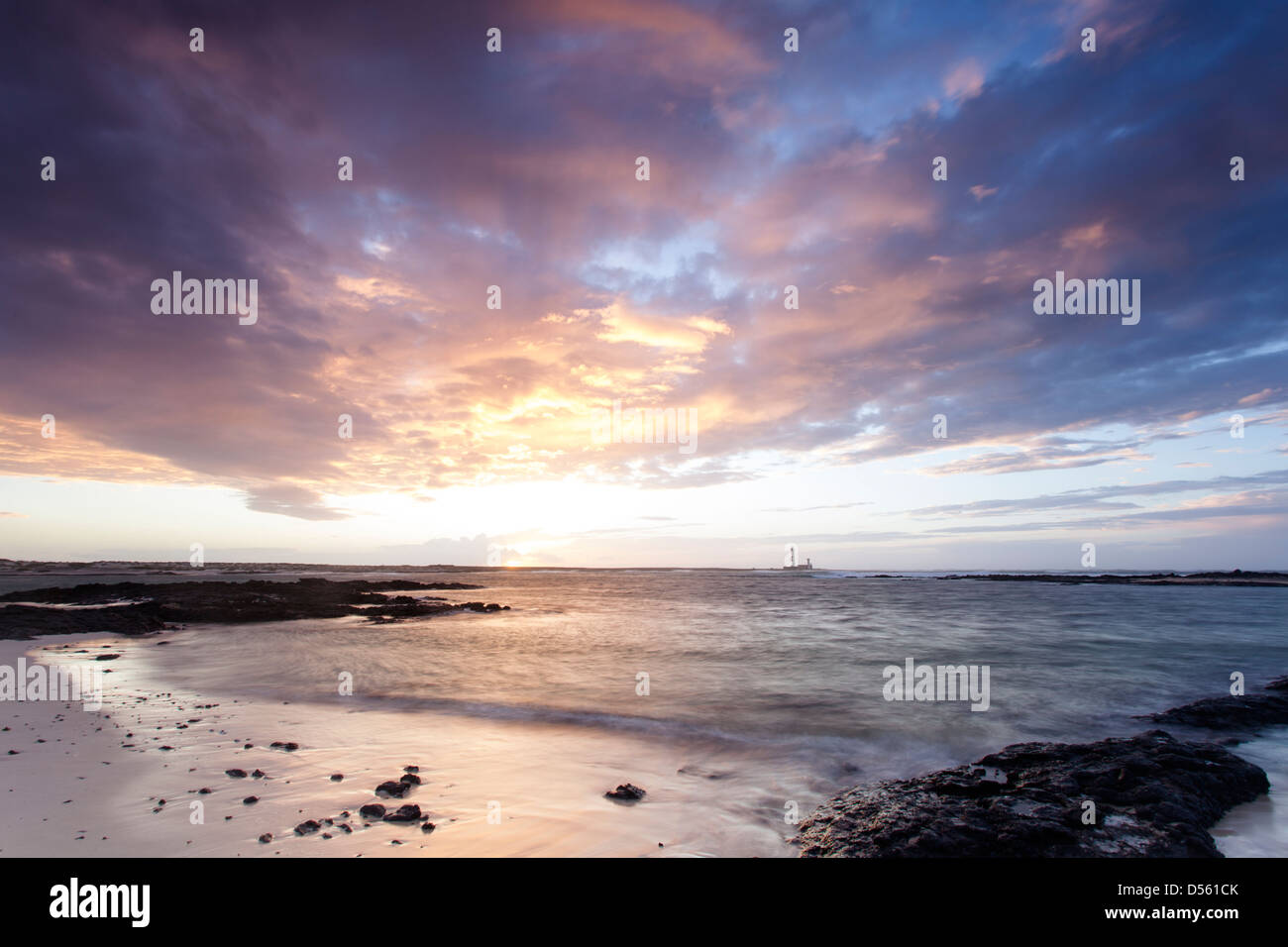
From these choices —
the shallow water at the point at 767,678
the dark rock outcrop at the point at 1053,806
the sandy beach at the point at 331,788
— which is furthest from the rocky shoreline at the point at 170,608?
the dark rock outcrop at the point at 1053,806

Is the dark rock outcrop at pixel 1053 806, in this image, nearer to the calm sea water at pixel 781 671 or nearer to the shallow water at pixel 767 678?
the shallow water at pixel 767 678

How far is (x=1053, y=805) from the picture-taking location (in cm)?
694

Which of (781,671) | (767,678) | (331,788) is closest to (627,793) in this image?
(331,788)

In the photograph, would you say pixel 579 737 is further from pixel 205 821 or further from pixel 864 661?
pixel 864 661

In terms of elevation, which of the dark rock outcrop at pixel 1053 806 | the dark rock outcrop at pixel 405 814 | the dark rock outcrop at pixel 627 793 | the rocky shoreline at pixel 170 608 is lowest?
the rocky shoreline at pixel 170 608

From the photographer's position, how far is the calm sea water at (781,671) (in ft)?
41.2

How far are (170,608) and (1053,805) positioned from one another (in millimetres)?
40673

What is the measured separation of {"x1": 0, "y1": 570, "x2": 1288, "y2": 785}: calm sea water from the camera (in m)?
12.6

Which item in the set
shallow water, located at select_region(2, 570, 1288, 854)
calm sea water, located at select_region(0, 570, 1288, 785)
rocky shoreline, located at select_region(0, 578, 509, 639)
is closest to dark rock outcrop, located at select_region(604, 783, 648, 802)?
shallow water, located at select_region(2, 570, 1288, 854)

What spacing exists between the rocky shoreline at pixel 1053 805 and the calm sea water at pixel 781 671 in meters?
1.93

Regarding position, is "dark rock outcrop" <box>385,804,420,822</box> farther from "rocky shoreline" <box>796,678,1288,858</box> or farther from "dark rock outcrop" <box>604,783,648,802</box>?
"rocky shoreline" <box>796,678,1288,858</box>

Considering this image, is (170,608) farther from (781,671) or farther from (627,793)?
(627,793)
